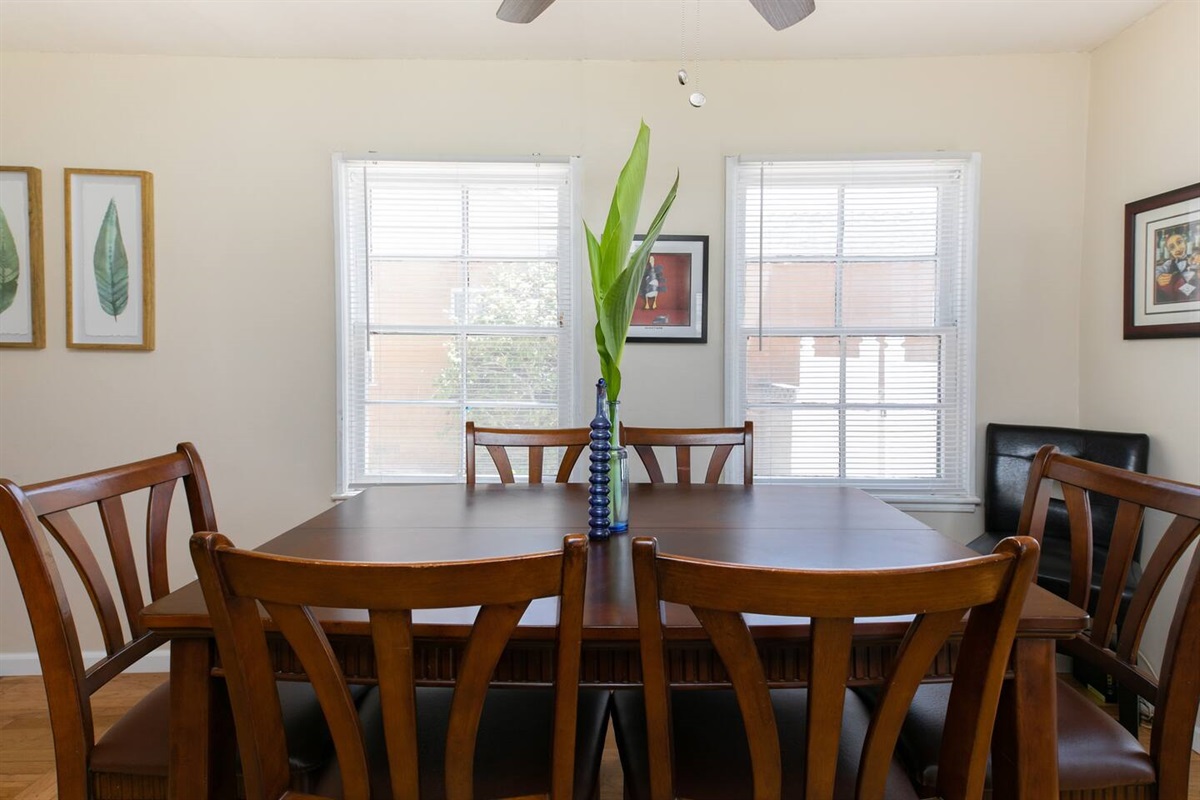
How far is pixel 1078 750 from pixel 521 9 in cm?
200

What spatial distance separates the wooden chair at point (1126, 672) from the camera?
3.57ft

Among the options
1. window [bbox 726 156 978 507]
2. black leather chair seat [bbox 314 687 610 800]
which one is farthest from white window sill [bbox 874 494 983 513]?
black leather chair seat [bbox 314 687 610 800]

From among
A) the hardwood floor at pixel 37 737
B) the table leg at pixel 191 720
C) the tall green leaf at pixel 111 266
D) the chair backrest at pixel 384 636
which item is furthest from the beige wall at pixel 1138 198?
the tall green leaf at pixel 111 266

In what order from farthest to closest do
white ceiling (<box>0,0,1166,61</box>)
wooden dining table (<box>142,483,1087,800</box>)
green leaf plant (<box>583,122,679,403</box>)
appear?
white ceiling (<box>0,0,1166,61</box>) → green leaf plant (<box>583,122,679,403</box>) → wooden dining table (<box>142,483,1087,800</box>)

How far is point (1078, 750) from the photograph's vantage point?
45.6 inches

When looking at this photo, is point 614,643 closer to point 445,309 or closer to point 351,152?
point 445,309

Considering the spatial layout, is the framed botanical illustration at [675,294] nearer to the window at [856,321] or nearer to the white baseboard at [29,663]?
the window at [856,321]

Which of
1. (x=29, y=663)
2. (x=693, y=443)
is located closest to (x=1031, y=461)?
(x=693, y=443)

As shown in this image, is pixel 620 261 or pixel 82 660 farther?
pixel 620 261

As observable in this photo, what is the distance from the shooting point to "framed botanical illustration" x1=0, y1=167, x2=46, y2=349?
8.79 ft

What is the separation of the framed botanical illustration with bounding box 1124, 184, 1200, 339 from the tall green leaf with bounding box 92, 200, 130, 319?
398 centimetres

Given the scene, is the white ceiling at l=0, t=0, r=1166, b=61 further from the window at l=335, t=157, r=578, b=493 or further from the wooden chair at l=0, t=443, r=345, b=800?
the wooden chair at l=0, t=443, r=345, b=800

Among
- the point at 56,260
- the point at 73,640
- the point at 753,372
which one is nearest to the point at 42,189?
the point at 56,260

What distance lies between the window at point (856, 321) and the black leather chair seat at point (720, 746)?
160 cm
